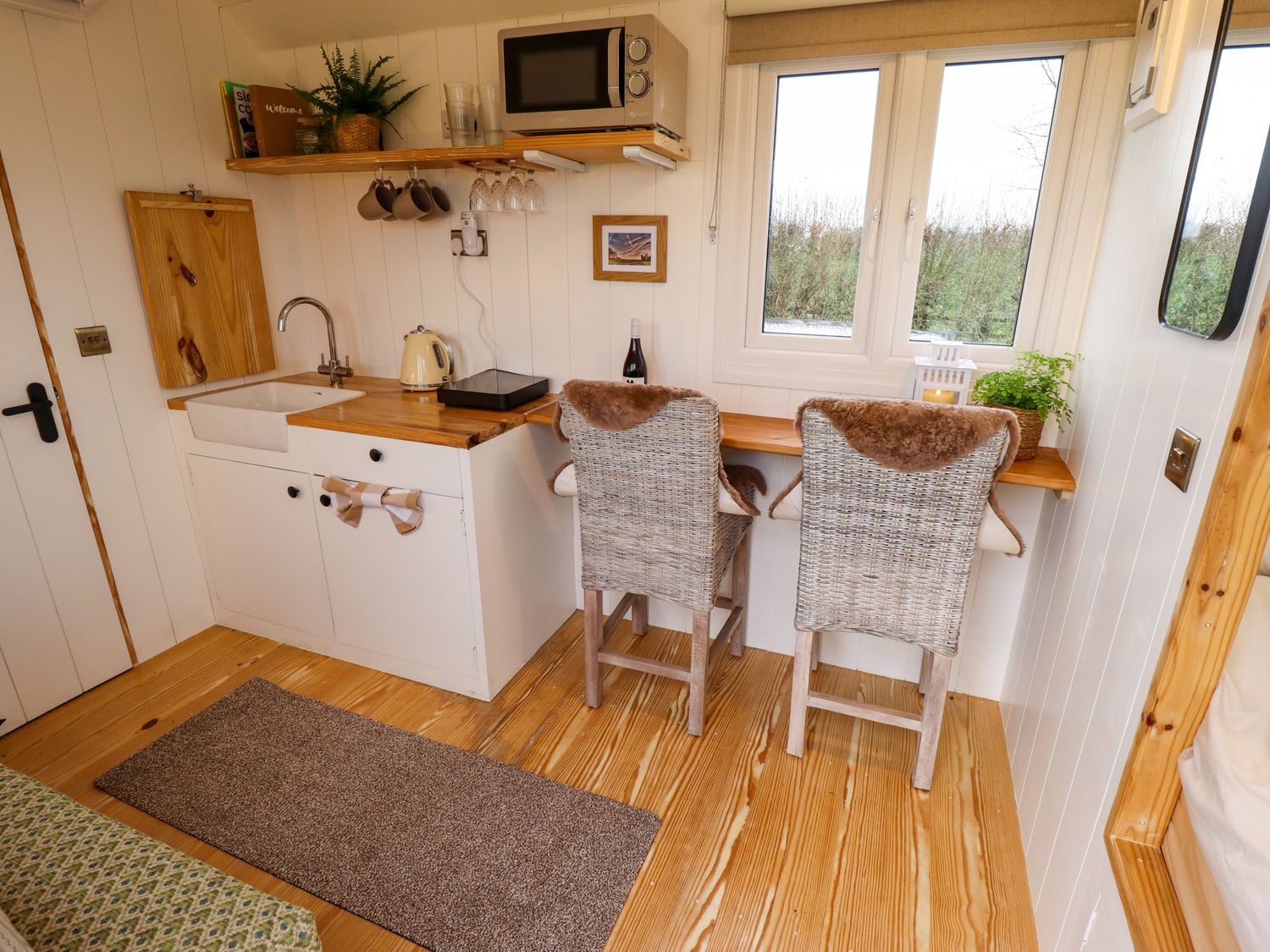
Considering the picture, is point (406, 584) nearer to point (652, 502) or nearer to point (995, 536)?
point (652, 502)

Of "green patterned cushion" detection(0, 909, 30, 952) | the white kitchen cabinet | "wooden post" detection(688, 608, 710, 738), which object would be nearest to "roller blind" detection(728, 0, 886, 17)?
the white kitchen cabinet

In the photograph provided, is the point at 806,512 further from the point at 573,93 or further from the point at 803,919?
the point at 573,93

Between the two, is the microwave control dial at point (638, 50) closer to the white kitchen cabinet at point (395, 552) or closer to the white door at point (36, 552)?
the white kitchen cabinet at point (395, 552)

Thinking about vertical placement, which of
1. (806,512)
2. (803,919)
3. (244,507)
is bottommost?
(803,919)

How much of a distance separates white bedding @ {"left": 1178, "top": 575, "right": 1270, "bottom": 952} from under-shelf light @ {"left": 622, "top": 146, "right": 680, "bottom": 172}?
5.50ft

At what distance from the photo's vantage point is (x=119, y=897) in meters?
0.99

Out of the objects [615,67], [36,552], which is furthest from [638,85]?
[36,552]

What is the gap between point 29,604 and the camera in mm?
2066

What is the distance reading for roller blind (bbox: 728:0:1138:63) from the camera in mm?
1673

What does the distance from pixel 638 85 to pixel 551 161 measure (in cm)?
37

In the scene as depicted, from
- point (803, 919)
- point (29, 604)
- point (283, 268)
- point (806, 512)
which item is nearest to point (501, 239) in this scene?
point (283, 268)

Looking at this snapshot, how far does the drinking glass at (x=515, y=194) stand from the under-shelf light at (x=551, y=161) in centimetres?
10

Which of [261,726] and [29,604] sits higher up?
[29,604]

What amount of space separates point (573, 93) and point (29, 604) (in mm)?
2216
